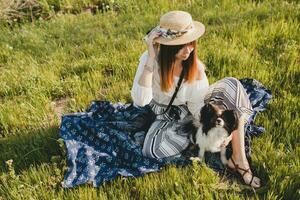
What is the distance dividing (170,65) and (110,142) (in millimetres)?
1024

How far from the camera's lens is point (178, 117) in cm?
502

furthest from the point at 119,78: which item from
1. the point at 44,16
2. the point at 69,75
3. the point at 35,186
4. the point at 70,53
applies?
the point at 44,16

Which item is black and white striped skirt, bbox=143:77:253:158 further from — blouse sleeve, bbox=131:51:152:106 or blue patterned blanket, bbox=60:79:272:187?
blouse sleeve, bbox=131:51:152:106

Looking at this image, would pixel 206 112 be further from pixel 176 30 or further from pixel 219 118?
pixel 176 30

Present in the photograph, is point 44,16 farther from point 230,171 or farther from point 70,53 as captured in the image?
point 230,171

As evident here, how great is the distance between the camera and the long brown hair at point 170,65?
4.56 meters

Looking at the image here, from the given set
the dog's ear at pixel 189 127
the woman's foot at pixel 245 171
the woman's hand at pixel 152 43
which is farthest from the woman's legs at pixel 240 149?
the woman's hand at pixel 152 43

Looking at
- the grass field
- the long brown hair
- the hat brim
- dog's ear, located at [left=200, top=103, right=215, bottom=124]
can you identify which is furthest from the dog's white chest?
the hat brim

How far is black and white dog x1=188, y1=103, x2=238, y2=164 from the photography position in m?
4.50

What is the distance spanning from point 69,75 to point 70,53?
2.48ft

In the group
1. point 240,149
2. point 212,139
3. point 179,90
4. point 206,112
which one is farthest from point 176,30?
point 240,149

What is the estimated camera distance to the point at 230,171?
4.75 meters

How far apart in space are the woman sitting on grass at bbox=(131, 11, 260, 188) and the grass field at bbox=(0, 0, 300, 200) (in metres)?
0.27

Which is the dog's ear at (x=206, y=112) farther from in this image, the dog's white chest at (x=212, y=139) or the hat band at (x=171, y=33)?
the hat band at (x=171, y=33)
